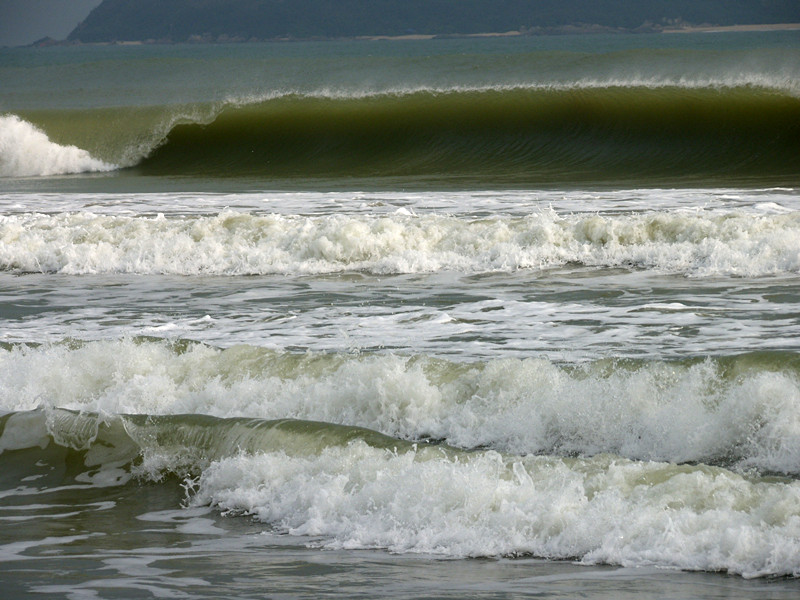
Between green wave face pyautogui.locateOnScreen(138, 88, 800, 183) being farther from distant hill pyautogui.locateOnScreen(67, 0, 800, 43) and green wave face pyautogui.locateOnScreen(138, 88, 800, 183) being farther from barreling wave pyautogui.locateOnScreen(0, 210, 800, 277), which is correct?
distant hill pyautogui.locateOnScreen(67, 0, 800, 43)

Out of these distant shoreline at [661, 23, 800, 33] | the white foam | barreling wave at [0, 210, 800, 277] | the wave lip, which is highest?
distant shoreline at [661, 23, 800, 33]

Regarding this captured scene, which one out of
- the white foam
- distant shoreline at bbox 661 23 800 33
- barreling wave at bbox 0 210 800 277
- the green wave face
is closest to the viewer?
the white foam

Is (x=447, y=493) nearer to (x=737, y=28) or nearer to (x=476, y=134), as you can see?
(x=476, y=134)

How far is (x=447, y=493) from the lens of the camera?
4383 millimetres

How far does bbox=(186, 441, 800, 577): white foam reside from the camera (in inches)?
152

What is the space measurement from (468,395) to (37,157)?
75.3 feet

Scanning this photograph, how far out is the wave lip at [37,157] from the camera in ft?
86.1

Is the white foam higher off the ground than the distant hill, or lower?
lower

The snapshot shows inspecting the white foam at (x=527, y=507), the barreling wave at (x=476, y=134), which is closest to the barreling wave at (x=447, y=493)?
the white foam at (x=527, y=507)

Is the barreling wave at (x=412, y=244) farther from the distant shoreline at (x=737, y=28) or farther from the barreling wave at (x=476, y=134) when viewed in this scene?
the distant shoreline at (x=737, y=28)

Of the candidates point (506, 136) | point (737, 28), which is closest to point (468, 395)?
point (506, 136)

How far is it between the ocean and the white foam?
1cm

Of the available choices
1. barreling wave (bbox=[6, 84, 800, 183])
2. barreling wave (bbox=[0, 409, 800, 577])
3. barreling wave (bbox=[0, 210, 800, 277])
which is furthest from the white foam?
barreling wave (bbox=[6, 84, 800, 183])

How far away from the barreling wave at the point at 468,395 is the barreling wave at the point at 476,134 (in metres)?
13.6
